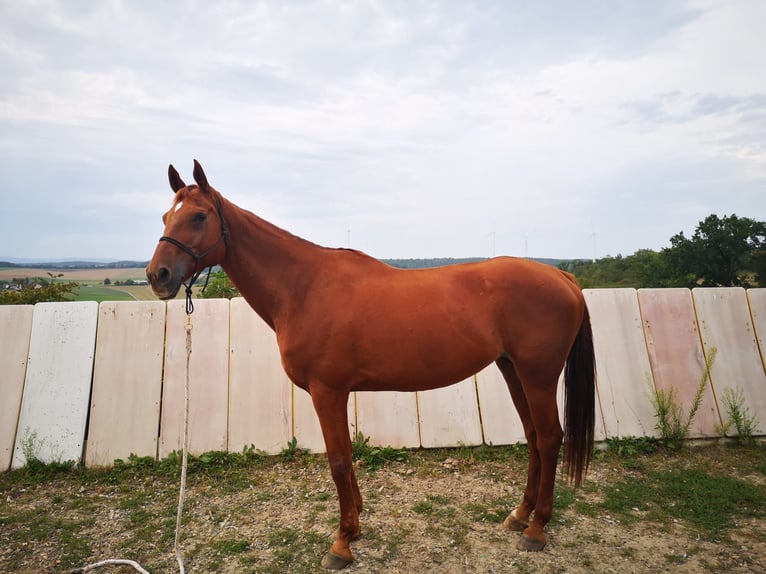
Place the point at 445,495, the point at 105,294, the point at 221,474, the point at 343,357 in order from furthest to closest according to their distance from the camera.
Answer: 1. the point at 105,294
2. the point at 221,474
3. the point at 445,495
4. the point at 343,357

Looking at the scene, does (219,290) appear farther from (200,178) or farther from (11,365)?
(200,178)

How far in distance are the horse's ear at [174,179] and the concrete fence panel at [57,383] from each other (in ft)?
9.83

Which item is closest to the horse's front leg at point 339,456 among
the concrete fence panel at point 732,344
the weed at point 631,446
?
the weed at point 631,446

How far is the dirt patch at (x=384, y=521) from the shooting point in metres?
2.93

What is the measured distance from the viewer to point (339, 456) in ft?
9.73

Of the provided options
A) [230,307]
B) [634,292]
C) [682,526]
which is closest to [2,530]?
[230,307]

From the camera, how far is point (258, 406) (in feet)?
15.9

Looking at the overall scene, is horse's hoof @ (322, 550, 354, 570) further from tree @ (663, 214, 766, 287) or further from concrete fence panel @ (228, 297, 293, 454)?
tree @ (663, 214, 766, 287)

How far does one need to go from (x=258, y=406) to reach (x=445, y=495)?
2.42 m

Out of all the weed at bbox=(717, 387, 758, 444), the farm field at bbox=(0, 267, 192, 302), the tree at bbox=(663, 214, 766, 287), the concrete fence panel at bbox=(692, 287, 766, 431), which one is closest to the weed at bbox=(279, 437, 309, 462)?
the farm field at bbox=(0, 267, 192, 302)

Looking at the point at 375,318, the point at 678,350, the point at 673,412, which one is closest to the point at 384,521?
the point at 375,318

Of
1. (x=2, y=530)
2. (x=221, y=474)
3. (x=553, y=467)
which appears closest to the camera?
(x=553, y=467)

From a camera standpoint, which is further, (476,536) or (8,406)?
(8,406)

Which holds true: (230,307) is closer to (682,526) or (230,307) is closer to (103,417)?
(103,417)
